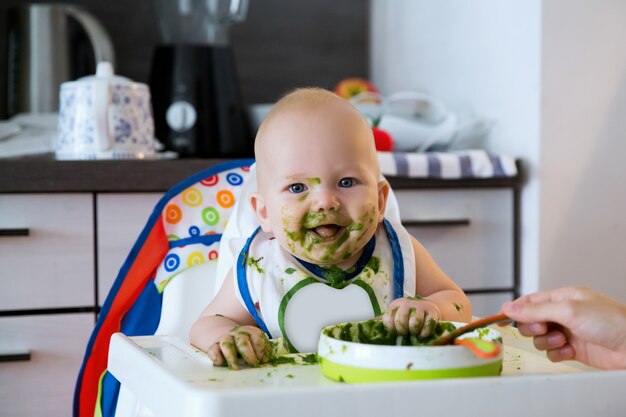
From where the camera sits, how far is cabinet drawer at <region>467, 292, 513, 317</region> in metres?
1.84

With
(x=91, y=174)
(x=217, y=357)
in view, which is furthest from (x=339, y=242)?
(x=91, y=174)

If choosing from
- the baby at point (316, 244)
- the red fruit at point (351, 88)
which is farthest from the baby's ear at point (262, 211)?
the red fruit at point (351, 88)

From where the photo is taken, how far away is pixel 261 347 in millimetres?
813

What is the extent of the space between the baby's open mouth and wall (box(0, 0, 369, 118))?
1427 mm

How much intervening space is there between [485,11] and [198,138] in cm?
69

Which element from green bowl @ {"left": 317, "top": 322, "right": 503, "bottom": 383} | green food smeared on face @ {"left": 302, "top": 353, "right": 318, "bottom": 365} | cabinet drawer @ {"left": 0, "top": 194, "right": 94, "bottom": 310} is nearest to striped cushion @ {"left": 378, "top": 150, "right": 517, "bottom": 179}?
cabinet drawer @ {"left": 0, "top": 194, "right": 94, "bottom": 310}

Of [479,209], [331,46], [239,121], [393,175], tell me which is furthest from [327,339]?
[331,46]

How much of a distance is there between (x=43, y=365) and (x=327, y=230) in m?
0.91

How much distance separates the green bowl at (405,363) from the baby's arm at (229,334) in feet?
0.44

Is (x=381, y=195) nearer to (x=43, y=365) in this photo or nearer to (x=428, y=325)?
(x=428, y=325)

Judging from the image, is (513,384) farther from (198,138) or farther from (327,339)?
(198,138)

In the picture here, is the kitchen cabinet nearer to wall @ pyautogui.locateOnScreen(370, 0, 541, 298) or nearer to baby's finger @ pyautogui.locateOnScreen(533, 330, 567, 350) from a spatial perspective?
wall @ pyautogui.locateOnScreen(370, 0, 541, 298)

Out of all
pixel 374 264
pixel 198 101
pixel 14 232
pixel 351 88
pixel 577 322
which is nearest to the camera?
pixel 577 322

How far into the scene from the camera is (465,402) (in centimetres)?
64
